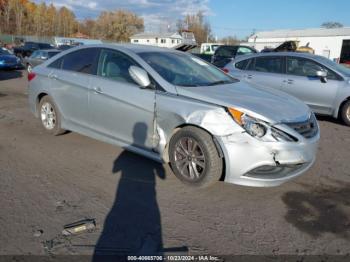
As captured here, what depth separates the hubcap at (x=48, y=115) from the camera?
19.2ft

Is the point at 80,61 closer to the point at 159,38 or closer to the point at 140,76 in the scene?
the point at 140,76

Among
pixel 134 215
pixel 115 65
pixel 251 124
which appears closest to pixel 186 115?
pixel 251 124

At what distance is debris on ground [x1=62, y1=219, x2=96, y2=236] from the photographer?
3.05m

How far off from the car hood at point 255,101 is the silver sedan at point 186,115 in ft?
0.04

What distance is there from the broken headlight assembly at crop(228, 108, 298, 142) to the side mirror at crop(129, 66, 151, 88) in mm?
1236

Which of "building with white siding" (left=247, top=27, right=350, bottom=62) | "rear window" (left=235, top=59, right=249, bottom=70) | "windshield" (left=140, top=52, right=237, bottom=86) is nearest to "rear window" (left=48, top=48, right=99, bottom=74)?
"windshield" (left=140, top=52, right=237, bottom=86)

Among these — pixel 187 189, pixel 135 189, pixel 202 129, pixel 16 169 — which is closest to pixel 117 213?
pixel 135 189

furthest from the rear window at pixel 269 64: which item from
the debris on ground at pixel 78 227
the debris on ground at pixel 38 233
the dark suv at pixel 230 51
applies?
the dark suv at pixel 230 51

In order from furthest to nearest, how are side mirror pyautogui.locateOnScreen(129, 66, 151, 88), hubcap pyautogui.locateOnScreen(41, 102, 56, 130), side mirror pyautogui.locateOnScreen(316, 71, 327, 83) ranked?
side mirror pyautogui.locateOnScreen(316, 71, 327, 83), hubcap pyautogui.locateOnScreen(41, 102, 56, 130), side mirror pyautogui.locateOnScreen(129, 66, 151, 88)

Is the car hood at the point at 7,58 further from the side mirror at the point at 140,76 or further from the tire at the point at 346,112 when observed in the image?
the tire at the point at 346,112

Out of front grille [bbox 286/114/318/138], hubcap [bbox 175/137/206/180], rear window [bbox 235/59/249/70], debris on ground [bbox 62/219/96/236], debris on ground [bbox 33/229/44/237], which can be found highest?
rear window [bbox 235/59/249/70]

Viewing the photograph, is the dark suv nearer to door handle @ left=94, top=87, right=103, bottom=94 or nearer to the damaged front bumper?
door handle @ left=94, top=87, right=103, bottom=94

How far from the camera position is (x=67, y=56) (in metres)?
5.62

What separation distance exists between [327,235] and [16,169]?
3.80 m
